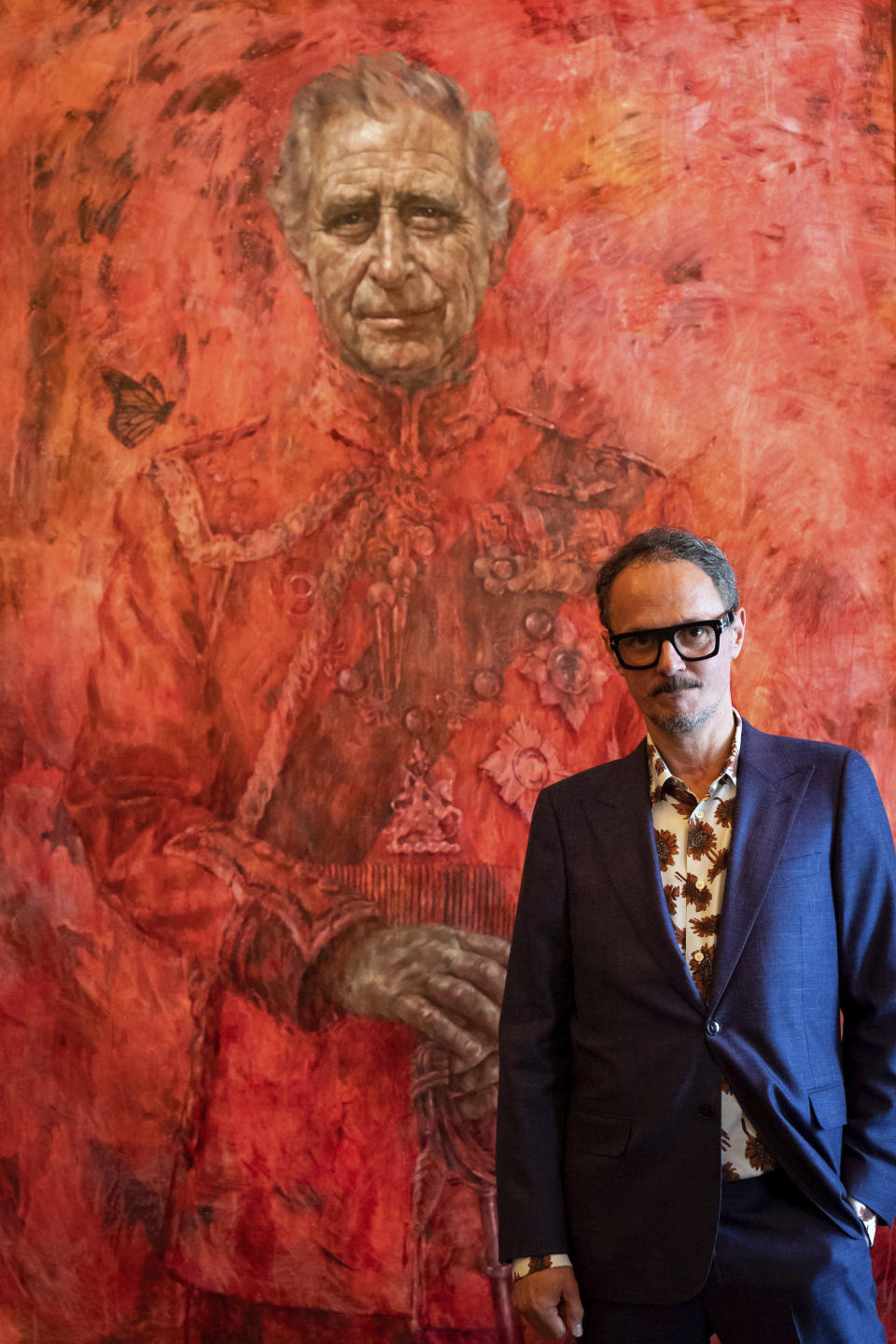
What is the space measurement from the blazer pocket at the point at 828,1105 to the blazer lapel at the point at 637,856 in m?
0.22

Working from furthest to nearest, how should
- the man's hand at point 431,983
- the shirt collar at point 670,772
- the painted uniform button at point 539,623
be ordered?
the painted uniform button at point 539,623
the man's hand at point 431,983
the shirt collar at point 670,772

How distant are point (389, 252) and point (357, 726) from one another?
1.29 meters

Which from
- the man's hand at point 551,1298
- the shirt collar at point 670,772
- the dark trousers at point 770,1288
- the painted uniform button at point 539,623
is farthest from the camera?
the painted uniform button at point 539,623

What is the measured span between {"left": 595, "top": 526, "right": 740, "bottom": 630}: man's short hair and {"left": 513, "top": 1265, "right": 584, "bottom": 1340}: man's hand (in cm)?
107

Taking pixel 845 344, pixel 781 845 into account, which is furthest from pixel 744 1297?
pixel 845 344

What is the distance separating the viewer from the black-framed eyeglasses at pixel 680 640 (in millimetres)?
1874

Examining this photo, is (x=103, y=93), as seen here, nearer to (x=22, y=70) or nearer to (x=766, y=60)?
(x=22, y=70)

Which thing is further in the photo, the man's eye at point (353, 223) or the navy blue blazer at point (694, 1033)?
the man's eye at point (353, 223)

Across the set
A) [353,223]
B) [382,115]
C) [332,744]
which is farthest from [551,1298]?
[382,115]

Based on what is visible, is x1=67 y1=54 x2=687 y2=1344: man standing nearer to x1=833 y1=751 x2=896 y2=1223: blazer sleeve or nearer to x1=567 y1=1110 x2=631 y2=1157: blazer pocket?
x1=567 y1=1110 x2=631 y2=1157: blazer pocket

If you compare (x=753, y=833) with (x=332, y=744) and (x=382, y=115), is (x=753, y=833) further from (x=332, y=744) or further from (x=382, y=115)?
(x=382, y=115)

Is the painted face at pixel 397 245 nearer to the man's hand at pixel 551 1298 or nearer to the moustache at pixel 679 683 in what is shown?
the moustache at pixel 679 683

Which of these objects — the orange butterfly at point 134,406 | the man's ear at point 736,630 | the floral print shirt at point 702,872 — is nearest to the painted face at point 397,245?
the orange butterfly at point 134,406

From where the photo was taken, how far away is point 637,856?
6.18 ft
